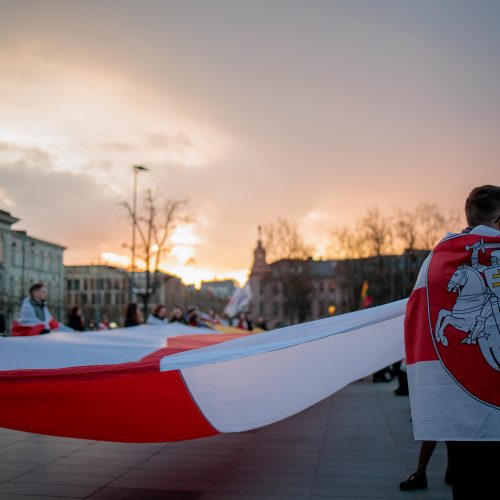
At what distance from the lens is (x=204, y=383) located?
4480 mm

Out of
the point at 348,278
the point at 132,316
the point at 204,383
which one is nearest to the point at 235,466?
the point at 204,383

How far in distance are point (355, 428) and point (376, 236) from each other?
55.4 metres

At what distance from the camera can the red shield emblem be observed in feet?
9.52

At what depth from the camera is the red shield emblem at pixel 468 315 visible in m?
2.90

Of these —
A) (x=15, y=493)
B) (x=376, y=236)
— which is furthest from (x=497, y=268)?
(x=376, y=236)

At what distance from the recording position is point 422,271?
319 cm

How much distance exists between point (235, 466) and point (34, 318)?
414 cm

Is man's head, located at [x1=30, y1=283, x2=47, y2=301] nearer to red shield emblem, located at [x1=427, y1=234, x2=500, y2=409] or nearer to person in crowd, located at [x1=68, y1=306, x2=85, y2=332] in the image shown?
person in crowd, located at [x1=68, y1=306, x2=85, y2=332]

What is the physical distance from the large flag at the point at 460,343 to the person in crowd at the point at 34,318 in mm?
6879

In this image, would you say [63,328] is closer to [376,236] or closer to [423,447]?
[423,447]

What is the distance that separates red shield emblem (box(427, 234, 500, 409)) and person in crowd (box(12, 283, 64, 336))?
696 cm

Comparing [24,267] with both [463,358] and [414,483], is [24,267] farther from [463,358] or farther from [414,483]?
[463,358]

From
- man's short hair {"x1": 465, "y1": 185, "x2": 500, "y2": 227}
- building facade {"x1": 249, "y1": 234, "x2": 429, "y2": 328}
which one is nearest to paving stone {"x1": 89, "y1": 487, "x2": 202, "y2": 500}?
man's short hair {"x1": 465, "y1": 185, "x2": 500, "y2": 227}

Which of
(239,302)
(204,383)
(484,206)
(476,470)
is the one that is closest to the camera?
(476,470)
